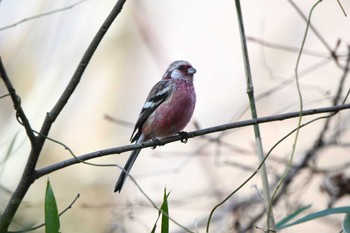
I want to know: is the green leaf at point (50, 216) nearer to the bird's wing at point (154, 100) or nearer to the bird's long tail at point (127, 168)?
the bird's long tail at point (127, 168)

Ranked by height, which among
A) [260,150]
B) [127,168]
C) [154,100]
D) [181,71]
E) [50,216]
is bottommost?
[50,216]

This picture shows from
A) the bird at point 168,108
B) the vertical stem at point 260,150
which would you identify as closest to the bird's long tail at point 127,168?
the bird at point 168,108

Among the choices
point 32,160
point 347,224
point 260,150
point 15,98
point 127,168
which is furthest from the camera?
point 127,168

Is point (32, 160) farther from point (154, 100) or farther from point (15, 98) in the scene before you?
point (154, 100)

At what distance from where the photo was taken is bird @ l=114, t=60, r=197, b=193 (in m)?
3.83

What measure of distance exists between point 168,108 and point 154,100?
17cm

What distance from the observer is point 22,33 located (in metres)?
4.87

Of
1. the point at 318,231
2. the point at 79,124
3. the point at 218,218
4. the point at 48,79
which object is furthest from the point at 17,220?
the point at 318,231

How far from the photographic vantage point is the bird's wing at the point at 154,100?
3.99 metres

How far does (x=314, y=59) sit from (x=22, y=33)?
235cm

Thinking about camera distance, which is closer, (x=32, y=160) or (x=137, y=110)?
(x=32, y=160)

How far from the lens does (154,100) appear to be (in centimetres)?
405

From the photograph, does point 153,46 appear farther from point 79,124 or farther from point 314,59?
point 314,59

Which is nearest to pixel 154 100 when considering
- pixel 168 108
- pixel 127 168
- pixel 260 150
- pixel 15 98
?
pixel 168 108
